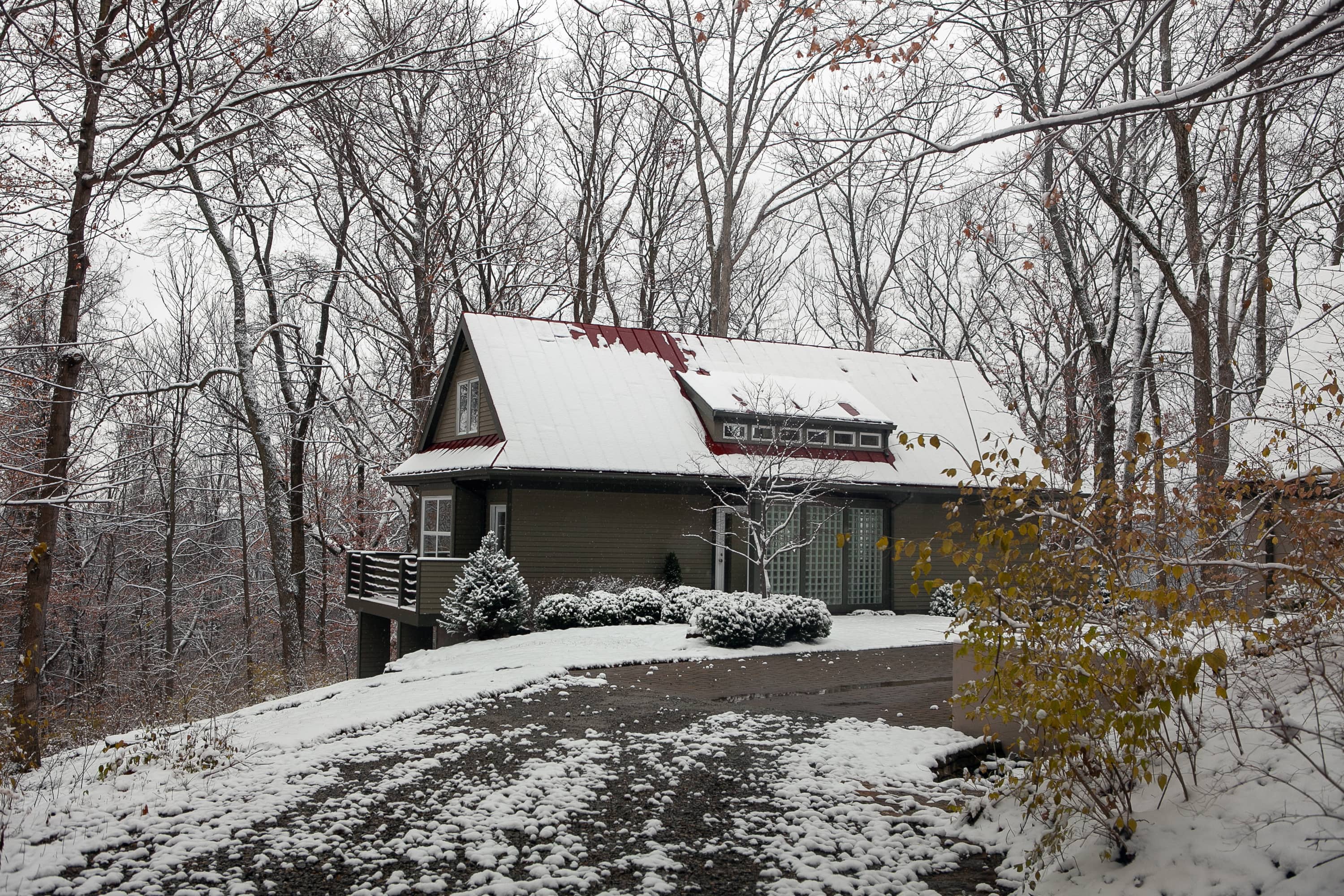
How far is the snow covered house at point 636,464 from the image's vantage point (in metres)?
18.5

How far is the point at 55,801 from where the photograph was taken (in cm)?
677

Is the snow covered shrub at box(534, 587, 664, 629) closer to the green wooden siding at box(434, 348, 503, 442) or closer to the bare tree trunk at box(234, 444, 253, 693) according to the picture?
the green wooden siding at box(434, 348, 503, 442)

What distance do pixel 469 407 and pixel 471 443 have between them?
106 cm

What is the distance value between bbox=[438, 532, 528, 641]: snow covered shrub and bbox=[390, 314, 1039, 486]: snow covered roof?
5.76ft

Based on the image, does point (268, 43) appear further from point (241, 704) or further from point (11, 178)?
point (241, 704)

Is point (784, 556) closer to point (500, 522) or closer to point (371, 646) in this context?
point (500, 522)

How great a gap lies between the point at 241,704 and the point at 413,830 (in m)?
18.2

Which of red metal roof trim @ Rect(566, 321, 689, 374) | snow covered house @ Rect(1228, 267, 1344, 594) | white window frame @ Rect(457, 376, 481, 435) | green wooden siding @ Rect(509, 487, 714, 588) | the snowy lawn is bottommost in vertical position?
the snowy lawn

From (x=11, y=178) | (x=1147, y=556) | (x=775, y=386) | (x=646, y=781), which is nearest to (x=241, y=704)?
(x=775, y=386)

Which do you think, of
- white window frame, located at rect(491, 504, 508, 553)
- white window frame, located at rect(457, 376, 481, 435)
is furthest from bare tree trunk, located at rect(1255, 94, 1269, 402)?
white window frame, located at rect(457, 376, 481, 435)

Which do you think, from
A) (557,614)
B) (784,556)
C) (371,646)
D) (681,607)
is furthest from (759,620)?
(371,646)

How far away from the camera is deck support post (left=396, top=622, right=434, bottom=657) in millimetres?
20297

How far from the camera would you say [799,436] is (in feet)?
64.8

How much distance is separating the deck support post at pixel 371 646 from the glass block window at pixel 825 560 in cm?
1011
